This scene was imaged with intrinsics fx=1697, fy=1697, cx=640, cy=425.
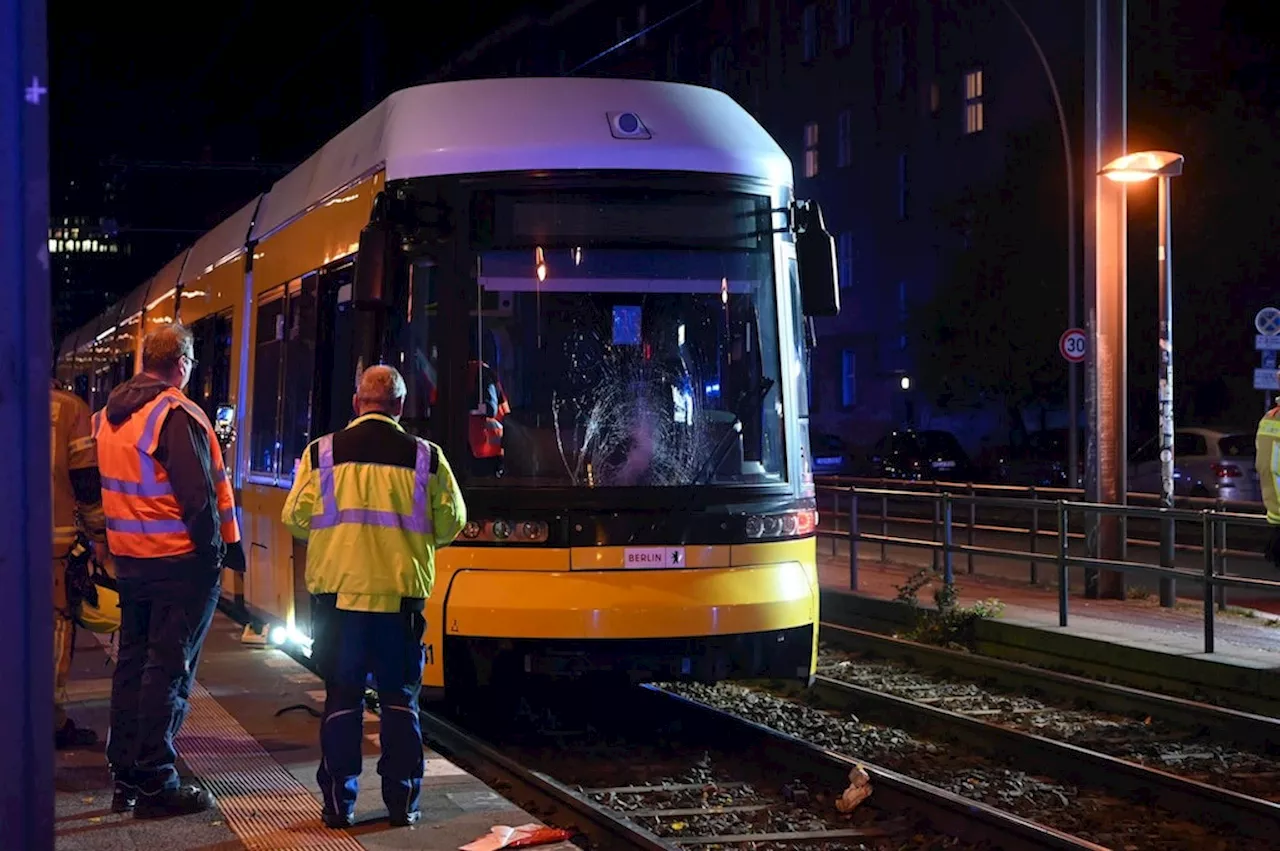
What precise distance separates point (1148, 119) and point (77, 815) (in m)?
32.4

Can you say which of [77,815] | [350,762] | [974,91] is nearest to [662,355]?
[350,762]

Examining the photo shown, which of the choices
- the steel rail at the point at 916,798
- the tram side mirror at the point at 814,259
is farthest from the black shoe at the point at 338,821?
the tram side mirror at the point at 814,259

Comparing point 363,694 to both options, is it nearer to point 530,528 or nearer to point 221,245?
point 530,528

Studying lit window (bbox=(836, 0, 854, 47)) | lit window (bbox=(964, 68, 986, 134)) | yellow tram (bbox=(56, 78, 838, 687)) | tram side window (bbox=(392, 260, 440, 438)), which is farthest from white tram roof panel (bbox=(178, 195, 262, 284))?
lit window (bbox=(836, 0, 854, 47))

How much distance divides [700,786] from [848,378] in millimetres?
43369

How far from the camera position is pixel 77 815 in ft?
21.6

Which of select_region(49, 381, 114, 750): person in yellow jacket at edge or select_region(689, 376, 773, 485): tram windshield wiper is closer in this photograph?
select_region(49, 381, 114, 750): person in yellow jacket at edge

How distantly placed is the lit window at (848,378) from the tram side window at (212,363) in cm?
3673

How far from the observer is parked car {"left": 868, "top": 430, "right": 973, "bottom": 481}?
128 ft

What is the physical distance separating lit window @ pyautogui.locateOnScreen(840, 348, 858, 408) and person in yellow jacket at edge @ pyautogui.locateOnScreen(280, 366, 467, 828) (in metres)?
44.7

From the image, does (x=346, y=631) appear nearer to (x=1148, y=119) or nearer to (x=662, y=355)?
(x=662, y=355)

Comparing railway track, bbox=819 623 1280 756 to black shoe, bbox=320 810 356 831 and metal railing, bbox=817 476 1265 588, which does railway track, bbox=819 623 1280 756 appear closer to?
metal railing, bbox=817 476 1265 588

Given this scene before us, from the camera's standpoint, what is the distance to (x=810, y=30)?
4975cm

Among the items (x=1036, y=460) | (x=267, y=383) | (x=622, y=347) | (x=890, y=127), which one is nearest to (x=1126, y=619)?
(x=622, y=347)
